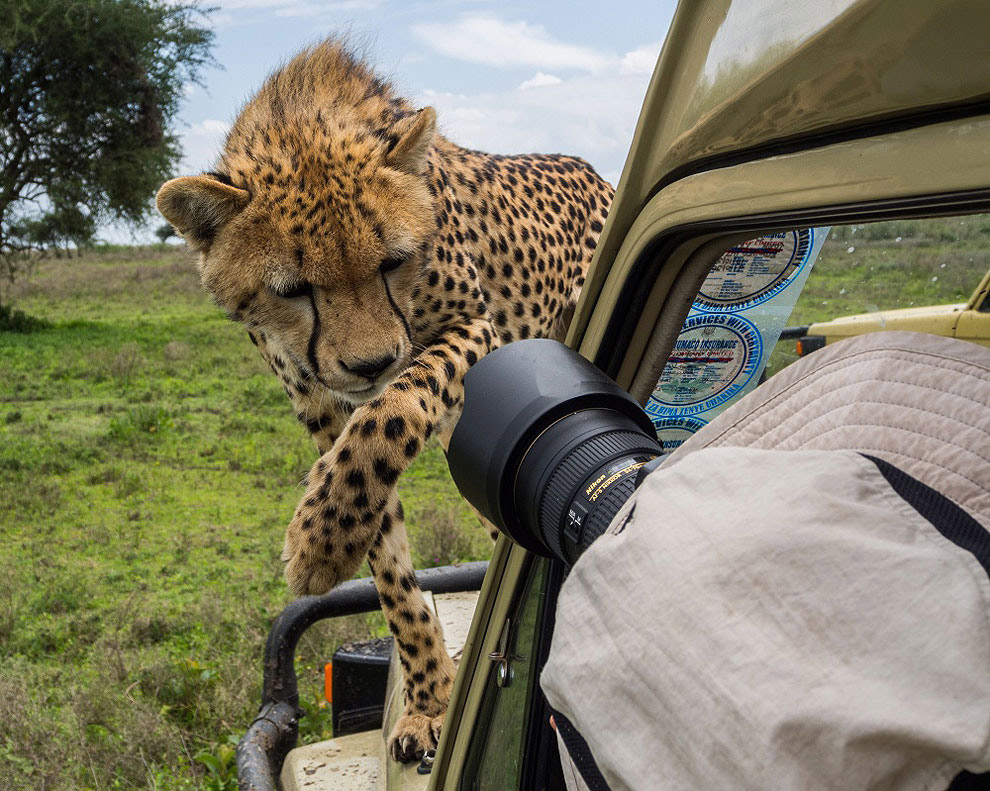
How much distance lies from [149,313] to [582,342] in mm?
16190

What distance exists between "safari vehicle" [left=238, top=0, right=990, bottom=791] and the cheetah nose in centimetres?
63

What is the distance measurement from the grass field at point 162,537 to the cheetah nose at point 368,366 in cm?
90

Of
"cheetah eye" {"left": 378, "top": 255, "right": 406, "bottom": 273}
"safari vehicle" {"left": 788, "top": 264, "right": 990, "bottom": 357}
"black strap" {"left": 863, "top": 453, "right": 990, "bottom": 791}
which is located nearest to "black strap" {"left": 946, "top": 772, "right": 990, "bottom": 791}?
"black strap" {"left": 863, "top": 453, "right": 990, "bottom": 791}

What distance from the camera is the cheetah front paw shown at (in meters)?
1.86

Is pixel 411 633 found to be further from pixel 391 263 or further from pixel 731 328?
pixel 731 328

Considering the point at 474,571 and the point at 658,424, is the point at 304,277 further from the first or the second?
the point at 474,571

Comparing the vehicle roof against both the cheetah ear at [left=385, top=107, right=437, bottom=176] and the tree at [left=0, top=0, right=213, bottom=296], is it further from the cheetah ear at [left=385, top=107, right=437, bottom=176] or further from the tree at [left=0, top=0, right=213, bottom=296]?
the tree at [left=0, top=0, right=213, bottom=296]

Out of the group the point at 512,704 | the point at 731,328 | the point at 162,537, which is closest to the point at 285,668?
the point at 512,704

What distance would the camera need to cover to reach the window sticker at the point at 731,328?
84 cm

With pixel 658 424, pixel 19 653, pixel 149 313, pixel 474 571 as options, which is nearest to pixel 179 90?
pixel 149 313

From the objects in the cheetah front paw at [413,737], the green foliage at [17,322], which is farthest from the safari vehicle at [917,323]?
the green foliage at [17,322]

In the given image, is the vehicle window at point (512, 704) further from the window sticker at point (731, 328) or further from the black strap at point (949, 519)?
the black strap at point (949, 519)

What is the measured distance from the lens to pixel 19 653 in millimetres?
3891

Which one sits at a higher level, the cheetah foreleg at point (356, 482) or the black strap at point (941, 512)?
the black strap at point (941, 512)
